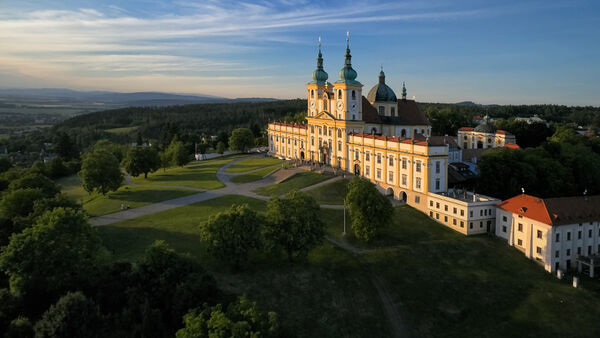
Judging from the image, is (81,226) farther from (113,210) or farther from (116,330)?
(113,210)

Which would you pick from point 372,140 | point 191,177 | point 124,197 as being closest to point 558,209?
point 372,140

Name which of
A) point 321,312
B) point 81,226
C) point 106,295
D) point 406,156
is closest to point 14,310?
point 106,295

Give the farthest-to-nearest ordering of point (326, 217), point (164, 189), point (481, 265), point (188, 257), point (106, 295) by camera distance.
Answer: point (164, 189), point (326, 217), point (481, 265), point (188, 257), point (106, 295)

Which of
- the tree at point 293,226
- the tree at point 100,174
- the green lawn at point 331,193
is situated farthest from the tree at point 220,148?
the tree at point 293,226

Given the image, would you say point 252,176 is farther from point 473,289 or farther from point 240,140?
point 473,289

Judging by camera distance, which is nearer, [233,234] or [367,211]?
[233,234]

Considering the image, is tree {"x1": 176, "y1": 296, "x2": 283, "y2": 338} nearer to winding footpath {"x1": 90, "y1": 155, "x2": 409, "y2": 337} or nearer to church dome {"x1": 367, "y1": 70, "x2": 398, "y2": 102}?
winding footpath {"x1": 90, "y1": 155, "x2": 409, "y2": 337}
